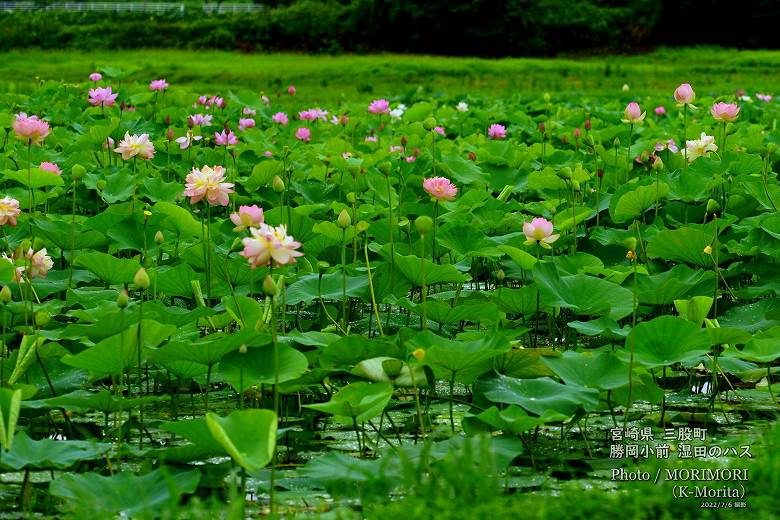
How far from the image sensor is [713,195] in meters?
3.50

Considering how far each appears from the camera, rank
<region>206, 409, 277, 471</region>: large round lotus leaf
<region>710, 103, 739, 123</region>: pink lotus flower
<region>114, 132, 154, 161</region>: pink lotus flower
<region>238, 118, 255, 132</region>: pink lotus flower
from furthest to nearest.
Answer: <region>238, 118, 255, 132</region>: pink lotus flower < <region>710, 103, 739, 123</region>: pink lotus flower < <region>114, 132, 154, 161</region>: pink lotus flower < <region>206, 409, 277, 471</region>: large round lotus leaf

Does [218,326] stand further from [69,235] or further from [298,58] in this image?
[298,58]

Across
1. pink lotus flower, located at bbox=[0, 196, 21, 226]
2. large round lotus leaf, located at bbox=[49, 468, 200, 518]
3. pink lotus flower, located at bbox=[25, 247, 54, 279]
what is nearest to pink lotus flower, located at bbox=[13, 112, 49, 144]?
pink lotus flower, located at bbox=[0, 196, 21, 226]

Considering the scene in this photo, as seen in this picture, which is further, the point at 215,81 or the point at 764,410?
the point at 215,81

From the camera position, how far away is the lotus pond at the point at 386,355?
164 centimetres

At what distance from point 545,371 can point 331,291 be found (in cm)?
68

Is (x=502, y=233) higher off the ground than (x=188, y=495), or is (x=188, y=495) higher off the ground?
(x=502, y=233)

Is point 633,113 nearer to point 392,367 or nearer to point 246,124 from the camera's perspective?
point 392,367

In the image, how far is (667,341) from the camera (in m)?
2.04

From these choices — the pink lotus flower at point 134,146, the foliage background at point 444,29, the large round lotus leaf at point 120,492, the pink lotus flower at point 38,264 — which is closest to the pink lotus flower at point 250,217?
the pink lotus flower at point 38,264

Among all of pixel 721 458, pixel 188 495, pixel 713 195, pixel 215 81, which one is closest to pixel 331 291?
pixel 188 495

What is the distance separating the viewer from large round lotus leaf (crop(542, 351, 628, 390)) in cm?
196

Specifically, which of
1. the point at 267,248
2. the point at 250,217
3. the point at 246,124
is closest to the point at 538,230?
the point at 250,217

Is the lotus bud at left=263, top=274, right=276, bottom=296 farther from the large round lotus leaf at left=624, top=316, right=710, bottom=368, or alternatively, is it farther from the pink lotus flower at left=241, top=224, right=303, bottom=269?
the large round lotus leaf at left=624, top=316, right=710, bottom=368
